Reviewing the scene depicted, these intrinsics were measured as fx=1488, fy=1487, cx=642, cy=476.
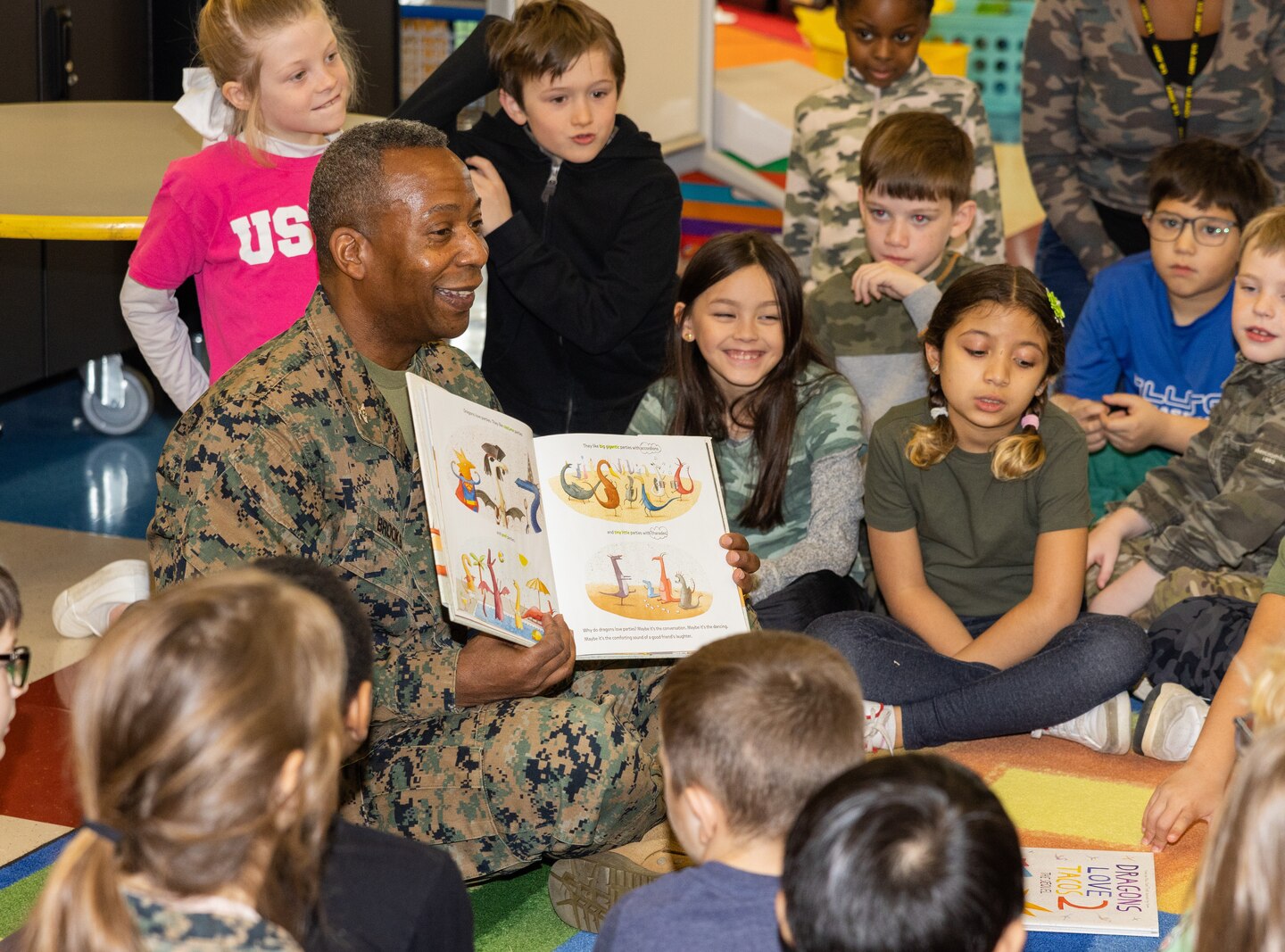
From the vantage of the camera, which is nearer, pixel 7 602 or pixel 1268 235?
pixel 7 602

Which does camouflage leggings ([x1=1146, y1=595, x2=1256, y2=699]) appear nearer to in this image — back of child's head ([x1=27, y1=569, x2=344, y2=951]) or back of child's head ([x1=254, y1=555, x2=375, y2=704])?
back of child's head ([x1=254, y1=555, x2=375, y2=704])

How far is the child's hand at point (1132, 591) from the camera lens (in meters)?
3.41

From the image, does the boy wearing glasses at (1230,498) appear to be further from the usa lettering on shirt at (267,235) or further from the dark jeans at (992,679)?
the usa lettering on shirt at (267,235)

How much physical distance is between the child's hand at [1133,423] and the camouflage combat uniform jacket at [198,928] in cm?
280

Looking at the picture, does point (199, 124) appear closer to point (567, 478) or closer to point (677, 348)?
point (677, 348)

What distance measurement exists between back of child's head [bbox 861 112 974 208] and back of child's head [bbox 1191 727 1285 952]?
2537 millimetres

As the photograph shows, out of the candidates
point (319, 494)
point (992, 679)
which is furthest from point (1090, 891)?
point (319, 494)

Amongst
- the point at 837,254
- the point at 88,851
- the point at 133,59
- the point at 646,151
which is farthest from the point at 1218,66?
the point at 133,59

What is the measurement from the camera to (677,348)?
133 inches

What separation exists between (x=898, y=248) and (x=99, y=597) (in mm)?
2123

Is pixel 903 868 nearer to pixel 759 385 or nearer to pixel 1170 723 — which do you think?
pixel 1170 723

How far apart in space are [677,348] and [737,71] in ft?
15.3

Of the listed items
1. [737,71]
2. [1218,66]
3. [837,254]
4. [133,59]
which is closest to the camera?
[1218,66]

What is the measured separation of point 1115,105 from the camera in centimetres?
416
